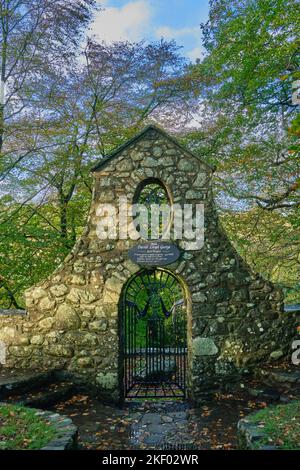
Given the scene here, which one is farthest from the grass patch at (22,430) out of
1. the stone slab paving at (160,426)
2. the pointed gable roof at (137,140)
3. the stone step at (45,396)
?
the pointed gable roof at (137,140)

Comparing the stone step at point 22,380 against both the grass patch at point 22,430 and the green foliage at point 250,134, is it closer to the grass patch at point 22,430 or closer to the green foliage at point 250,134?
the grass patch at point 22,430

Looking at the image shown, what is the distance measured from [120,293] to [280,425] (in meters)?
3.17

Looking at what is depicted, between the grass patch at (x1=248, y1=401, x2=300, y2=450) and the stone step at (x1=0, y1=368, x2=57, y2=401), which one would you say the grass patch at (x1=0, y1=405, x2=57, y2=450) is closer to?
the stone step at (x1=0, y1=368, x2=57, y2=401)

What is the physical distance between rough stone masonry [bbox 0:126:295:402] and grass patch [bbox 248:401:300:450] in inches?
74.5

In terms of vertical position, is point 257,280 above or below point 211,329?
above

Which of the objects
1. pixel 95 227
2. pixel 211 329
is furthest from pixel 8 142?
pixel 211 329

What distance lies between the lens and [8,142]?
8594 mm

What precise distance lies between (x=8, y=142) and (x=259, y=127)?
6020 mm

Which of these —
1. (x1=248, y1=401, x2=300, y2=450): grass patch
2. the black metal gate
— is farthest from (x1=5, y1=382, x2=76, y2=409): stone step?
(x1=248, y1=401, x2=300, y2=450): grass patch

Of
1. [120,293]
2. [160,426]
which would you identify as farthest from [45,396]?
[120,293]

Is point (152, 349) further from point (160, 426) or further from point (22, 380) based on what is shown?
point (22, 380)

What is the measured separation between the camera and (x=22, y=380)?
5.69 meters

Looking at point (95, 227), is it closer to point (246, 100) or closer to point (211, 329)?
point (211, 329)

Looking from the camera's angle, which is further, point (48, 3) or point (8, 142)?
point (8, 142)
